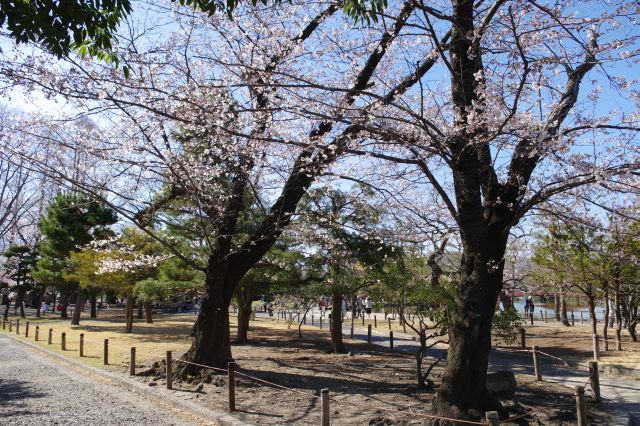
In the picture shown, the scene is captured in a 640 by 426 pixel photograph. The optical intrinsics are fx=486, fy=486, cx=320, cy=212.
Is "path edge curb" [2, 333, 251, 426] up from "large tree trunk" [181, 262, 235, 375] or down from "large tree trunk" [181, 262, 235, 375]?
down

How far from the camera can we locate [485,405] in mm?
6715

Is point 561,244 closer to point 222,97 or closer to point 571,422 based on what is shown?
point 571,422

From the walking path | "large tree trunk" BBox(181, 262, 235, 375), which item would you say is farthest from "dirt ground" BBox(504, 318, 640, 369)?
"large tree trunk" BBox(181, 262, 235, 375)

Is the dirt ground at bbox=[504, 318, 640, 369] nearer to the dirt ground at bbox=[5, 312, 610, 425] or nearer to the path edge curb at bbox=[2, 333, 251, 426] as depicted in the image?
the dirt ground at bbox=[5, 312, 610, 425]

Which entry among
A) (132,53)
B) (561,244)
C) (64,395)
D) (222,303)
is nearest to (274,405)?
(222,303)

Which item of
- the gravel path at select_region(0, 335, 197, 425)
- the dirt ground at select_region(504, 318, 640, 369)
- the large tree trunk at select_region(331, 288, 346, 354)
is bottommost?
the dirt ground at select_region(504, 318, 640, 369)

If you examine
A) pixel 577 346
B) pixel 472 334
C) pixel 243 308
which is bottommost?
pixel 577 346

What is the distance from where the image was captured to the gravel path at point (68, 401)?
7977mm

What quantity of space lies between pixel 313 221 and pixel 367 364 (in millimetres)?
4622

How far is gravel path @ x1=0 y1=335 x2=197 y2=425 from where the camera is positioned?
26.2 ft

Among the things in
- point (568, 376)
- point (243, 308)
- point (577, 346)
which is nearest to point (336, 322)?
point (243, 308)

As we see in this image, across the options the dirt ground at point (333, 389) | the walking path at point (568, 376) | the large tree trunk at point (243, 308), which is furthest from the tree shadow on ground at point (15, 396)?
the walking path at point (568, 376)

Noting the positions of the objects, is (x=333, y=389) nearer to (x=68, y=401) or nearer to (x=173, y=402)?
(x=173, y=402)

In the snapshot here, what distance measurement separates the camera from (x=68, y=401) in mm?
9398
